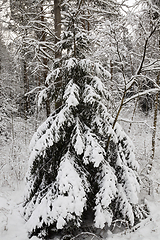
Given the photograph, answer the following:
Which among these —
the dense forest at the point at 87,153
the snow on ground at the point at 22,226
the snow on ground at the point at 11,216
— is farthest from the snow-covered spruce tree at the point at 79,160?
the snow on ground at the point at 11,216

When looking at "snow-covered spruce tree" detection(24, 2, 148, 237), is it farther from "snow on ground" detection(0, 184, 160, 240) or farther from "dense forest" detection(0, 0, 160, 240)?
"snow on ground" detection(0, 184, 160, 240)

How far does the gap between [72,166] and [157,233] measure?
2.24 metres

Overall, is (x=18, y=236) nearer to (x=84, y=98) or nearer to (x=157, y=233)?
(x=157, y=233)

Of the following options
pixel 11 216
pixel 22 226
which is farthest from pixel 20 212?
pixel 22 226

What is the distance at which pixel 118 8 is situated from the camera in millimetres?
5453

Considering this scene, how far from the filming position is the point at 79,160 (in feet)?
12.4

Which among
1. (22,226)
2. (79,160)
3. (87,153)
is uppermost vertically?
(87,153)

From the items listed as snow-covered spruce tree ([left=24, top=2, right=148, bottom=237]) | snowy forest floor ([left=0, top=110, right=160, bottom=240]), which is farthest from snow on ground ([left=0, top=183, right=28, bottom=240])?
snow-covered spruce tree ([left=24, top=2, right=148, bottom=237])

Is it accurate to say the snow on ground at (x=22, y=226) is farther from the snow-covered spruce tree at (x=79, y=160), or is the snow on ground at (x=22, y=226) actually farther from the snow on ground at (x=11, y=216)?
the snow-covered spruce tree at (x=79, y=160)

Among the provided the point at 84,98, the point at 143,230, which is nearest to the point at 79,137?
the point at 84,98

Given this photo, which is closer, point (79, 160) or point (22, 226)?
point (79, 160)

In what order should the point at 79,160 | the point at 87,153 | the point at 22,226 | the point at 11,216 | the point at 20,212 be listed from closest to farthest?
the point at 87,153
the point at 79,160
the point at 22,226
the point at 11,216
the point at 20,212

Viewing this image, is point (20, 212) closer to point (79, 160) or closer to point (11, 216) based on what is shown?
point (11, 216)

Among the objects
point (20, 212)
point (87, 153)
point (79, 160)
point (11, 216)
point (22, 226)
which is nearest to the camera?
point (87, 153)
